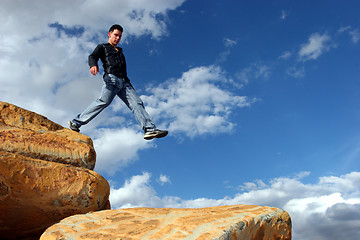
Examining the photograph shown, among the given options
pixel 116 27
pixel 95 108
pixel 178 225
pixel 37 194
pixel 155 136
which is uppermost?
pixel 116 27

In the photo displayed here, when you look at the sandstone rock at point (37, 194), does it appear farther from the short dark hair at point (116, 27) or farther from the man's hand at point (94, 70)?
the short dark hair at point (116, 27)

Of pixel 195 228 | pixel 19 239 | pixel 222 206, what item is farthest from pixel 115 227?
pixel 19 239

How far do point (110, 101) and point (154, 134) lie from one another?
1142 millimetres

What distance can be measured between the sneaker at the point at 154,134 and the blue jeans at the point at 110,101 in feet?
0.42

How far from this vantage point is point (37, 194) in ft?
16.1

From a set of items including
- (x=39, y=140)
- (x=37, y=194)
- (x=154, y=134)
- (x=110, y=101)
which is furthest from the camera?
(x=110, y=101)

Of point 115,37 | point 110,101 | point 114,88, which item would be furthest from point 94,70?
point 115,37

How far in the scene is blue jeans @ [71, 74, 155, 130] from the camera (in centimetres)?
700

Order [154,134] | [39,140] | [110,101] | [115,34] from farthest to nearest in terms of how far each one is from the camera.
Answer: [115,34] < [110,101] < [154,134] < [39,140]

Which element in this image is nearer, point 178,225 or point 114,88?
point 178,225

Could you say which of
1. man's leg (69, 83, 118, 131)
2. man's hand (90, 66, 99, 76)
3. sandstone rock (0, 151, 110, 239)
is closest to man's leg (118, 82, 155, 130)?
man's leg (69, 83, 118, 131)

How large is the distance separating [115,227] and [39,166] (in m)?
1.95

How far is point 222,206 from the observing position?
4.84m

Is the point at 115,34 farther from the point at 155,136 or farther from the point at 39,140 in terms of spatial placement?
the point at 39,140
